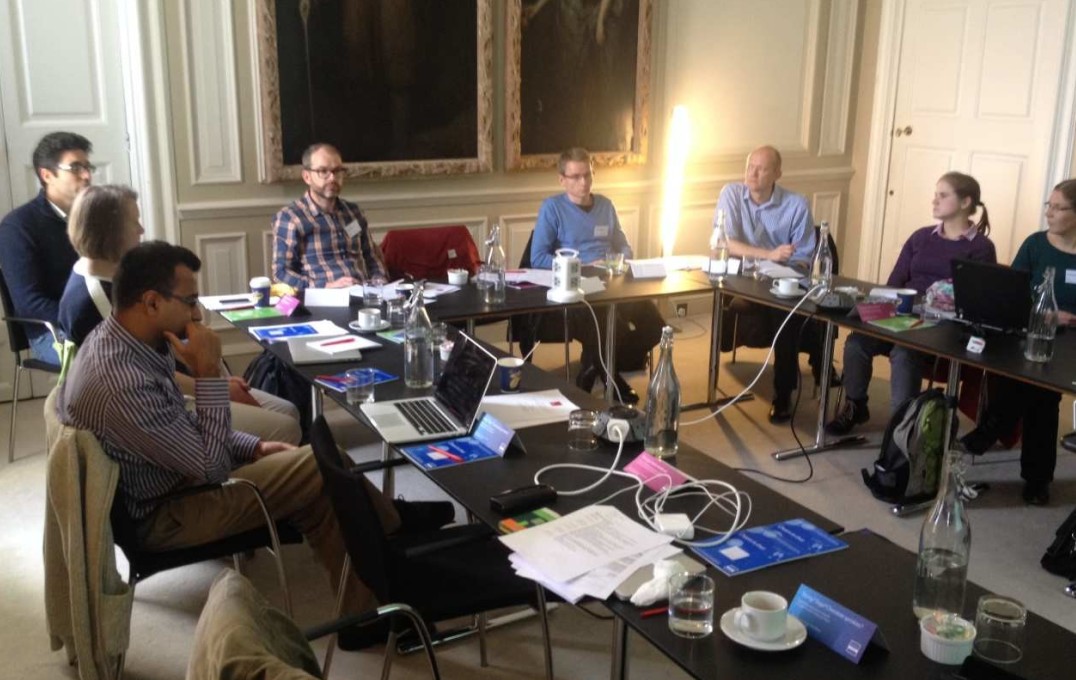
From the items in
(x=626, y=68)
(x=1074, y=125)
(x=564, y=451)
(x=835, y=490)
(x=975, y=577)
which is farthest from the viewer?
(x=626, y=68)

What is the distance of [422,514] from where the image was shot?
262 cm

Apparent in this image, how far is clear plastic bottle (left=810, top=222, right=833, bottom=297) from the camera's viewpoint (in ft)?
13.8

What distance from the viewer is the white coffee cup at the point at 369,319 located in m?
3.53

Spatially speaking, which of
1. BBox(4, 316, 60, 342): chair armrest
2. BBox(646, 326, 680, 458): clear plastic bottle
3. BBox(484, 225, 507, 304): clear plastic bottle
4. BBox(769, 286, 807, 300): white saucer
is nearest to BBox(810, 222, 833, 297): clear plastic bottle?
BBox(769, 286, 807, 300): white saucer

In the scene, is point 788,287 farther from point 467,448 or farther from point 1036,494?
point 467,448

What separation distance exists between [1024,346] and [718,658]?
2.37m

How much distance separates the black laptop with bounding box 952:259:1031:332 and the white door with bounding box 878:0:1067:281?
2346mm

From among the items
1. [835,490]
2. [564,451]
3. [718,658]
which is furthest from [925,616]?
[835,490]

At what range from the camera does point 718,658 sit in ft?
5.25

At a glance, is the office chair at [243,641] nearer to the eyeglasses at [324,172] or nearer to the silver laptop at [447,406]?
the silver laptop at [447,406]

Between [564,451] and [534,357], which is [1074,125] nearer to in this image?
[534,357]

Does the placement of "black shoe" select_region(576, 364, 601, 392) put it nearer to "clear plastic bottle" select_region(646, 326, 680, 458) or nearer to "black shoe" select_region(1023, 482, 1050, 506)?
"black shoe" select_region(1023, 482, 1050, 506)

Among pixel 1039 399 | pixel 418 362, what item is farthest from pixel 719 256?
pixel 418 362

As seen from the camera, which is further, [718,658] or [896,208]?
[896,208]
